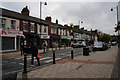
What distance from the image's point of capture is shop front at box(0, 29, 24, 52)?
2031 centimetres

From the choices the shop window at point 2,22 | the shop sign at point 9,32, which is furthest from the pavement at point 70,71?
the shop window at point 2,22

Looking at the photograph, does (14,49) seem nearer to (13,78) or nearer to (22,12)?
(22,12)

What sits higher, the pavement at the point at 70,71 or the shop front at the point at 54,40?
the shop front at the point at 54,40

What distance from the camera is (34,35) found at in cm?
2739

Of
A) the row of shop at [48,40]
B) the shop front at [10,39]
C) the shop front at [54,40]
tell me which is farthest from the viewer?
the shop front at [54,40]

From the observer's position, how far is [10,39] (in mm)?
21984

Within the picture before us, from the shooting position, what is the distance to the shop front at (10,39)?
20312 mm

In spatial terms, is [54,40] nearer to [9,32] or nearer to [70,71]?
[9,32]

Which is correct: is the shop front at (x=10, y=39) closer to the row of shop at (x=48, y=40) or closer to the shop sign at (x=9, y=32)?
the shop sign at (x=9, y=32)

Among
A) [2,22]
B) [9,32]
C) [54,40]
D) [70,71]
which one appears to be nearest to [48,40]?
[54,40]

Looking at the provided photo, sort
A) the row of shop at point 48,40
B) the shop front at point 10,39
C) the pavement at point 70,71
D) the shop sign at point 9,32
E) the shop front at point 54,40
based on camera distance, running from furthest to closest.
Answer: the shop front at point 54,40 < the row of shop at point 48,40 < the shop front at point 10,39 < the shop sign at point 9,32 < the pavement at point 70,71

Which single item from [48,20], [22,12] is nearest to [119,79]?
[22,12]

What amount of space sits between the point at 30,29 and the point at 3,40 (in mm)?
7539

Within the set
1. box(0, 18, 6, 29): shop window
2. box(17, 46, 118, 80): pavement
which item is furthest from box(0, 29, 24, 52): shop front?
box(17, 46, 118, 80): pavement
